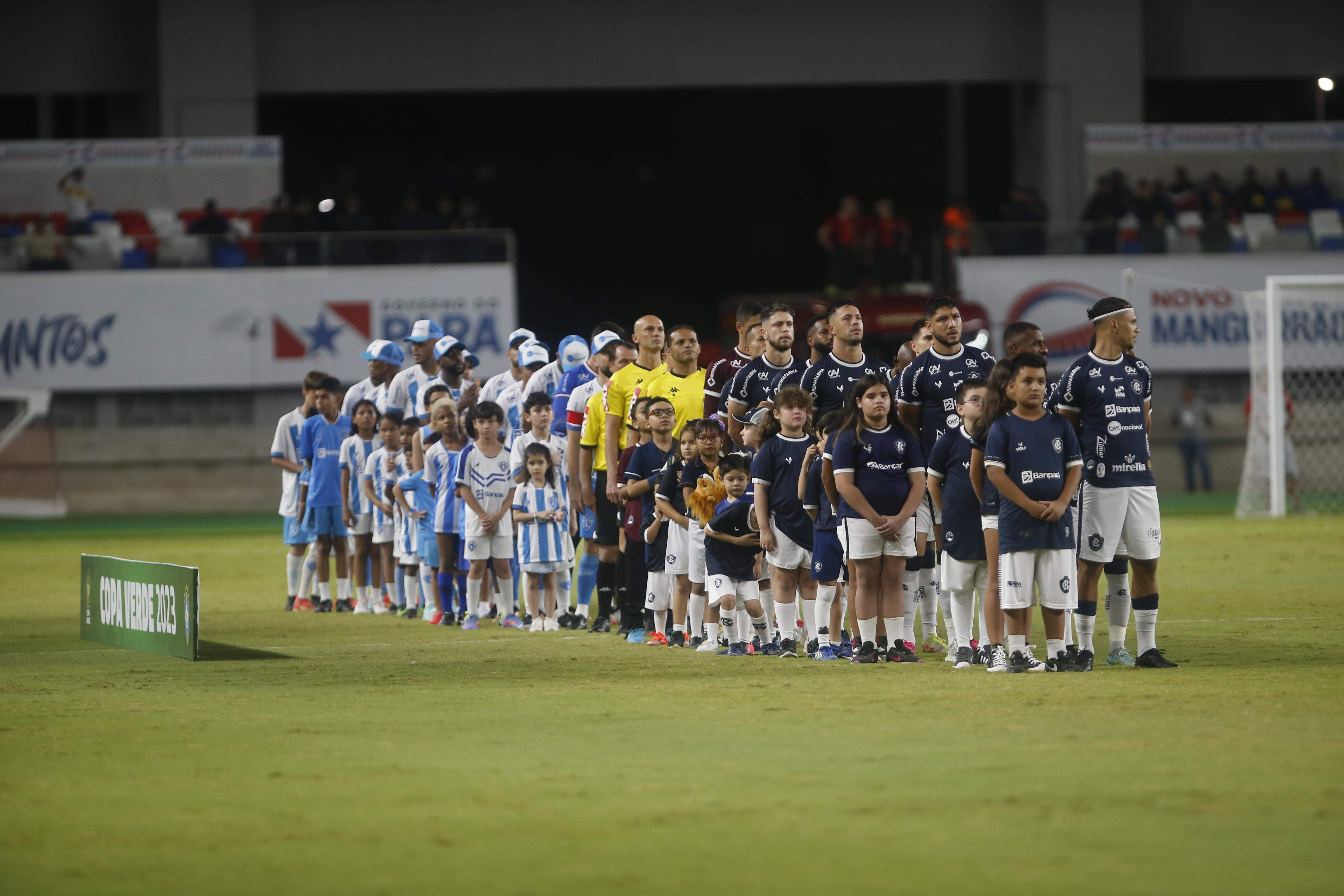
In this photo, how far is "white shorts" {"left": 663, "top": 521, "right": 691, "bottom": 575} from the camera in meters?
11.6

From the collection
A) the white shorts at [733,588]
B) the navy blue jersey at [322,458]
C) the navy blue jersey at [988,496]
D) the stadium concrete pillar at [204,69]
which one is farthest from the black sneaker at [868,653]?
the stadium concrete pillar at [204,69]

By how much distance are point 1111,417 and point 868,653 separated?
212 cm

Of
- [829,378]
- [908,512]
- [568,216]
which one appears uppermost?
[568,216]

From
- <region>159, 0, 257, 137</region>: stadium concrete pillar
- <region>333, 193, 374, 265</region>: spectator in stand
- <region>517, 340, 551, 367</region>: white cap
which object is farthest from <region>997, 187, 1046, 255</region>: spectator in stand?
<region>517, 340, 551, 367</region>: white cap

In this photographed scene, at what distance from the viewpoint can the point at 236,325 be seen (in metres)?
31.8

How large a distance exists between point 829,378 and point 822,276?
27210 millimetres

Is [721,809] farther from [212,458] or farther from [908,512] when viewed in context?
[212,458]

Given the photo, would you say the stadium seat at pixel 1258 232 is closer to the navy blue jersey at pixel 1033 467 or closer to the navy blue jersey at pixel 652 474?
the navy blue jersey at pixel 652 474

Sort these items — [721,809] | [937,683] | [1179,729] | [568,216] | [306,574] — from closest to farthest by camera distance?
[721,809] → [1179,729] → [937,683] → [306,574] → [568,216]

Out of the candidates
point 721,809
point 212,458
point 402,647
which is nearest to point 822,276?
point 212,458

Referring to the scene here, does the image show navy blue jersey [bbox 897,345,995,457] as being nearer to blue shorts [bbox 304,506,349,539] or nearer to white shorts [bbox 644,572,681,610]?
white shorts [bbox 644,572,681,610]

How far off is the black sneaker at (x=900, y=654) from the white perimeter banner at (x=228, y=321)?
22.3m

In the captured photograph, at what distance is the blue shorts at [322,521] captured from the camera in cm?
1611

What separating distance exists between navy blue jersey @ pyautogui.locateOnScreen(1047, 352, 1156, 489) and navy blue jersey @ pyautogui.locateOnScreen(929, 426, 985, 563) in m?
0.71
